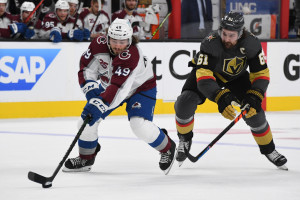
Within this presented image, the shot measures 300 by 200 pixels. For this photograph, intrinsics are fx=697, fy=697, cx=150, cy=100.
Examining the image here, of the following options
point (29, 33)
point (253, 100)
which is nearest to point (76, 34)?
point (29, 33)

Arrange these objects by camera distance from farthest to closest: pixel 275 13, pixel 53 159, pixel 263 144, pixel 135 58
→ pixel 275 13 < pixel 53 159 < pixel 263 144 < pixel 135 58

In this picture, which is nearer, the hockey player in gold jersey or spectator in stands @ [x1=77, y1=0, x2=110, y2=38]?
the hockey player in gold jersey

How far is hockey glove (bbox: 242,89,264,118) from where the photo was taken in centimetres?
396

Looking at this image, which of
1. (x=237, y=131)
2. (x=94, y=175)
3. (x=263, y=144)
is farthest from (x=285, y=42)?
(x=94, y=175)

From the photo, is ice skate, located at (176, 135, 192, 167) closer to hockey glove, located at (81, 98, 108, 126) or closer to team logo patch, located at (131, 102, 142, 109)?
team logo patch, located at (131, 102, 142, 109)

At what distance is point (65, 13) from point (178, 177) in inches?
162

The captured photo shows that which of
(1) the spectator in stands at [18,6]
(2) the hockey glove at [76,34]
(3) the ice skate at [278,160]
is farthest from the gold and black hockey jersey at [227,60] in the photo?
(1) the spectator in stands at [18,6]

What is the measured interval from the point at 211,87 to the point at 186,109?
0.34m

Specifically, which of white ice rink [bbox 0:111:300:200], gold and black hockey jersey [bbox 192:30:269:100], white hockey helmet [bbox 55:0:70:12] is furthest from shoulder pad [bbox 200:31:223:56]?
white hockey helmet [bbox 55:0:70:12]

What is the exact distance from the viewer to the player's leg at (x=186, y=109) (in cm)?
429

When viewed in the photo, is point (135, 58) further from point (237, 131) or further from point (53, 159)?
point (237, 131)

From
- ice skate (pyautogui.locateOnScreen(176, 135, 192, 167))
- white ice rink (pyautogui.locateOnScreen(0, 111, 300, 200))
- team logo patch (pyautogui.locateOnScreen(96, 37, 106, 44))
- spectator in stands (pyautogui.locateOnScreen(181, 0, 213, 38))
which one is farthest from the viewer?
spectator in stands (pyautogui.locateOnScreen(181, 0, 213, 38))

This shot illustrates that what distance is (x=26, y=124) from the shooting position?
671cm

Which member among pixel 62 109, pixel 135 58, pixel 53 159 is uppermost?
pixel 135 58
